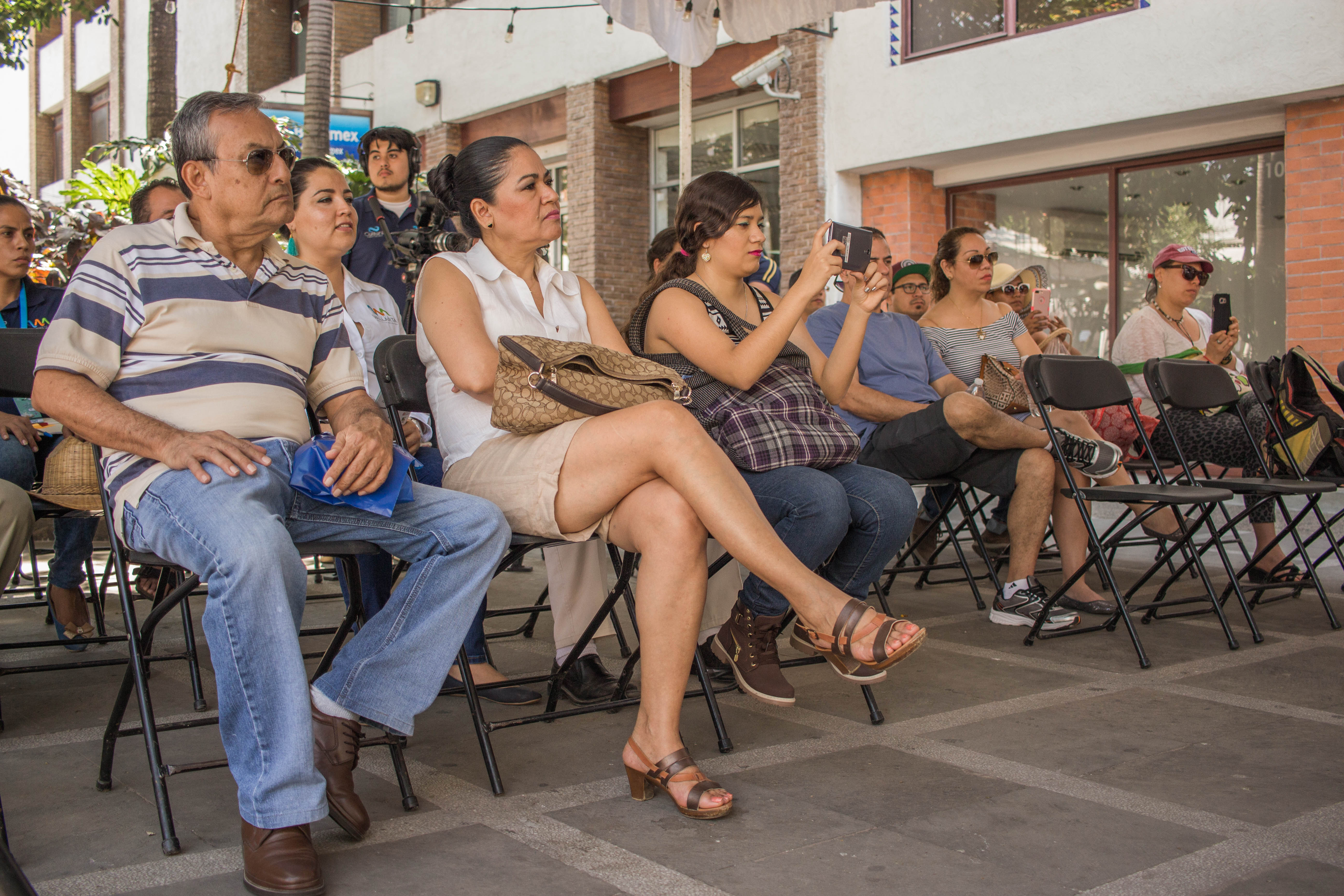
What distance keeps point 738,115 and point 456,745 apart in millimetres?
10829

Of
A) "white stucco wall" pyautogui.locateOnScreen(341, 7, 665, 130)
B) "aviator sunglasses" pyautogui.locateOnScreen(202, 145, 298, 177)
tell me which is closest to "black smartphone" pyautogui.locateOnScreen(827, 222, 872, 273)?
"aviator sunglasses" pyautogui.locateOnScreen(202, 145, 298, 177)

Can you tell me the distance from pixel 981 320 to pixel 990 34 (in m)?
5.47

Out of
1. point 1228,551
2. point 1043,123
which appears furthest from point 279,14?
point 1228,551

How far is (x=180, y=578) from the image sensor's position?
122 inches

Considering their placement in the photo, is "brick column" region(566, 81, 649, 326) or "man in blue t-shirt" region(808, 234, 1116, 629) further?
"brick column" region(566, 81, 649, 326)

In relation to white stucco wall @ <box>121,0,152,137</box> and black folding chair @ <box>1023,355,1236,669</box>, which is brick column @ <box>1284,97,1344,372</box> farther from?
white stucco wall @ <box>121,0,152,137</box>

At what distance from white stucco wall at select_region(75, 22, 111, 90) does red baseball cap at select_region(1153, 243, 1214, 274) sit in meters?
24.1

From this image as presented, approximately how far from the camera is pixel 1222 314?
20.6 feet

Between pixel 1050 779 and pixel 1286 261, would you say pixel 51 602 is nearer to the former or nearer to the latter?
pixel 1050 779

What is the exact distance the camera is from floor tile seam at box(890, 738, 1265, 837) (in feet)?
8.34

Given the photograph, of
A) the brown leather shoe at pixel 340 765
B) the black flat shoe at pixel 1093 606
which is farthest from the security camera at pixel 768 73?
the brown leather shoe at pixel 340 765

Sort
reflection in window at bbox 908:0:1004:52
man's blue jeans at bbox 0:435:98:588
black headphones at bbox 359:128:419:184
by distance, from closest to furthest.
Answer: man's blue jeans at bbox 0:435:98:588 → black headphones at bbox 359:128:419:184 → reflection in window at bbox 908:0:1004:52

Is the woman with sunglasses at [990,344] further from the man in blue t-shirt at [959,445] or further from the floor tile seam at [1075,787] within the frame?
the floor tile seam at [1075,787]

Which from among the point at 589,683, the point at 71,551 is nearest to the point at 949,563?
the point at 589,683
